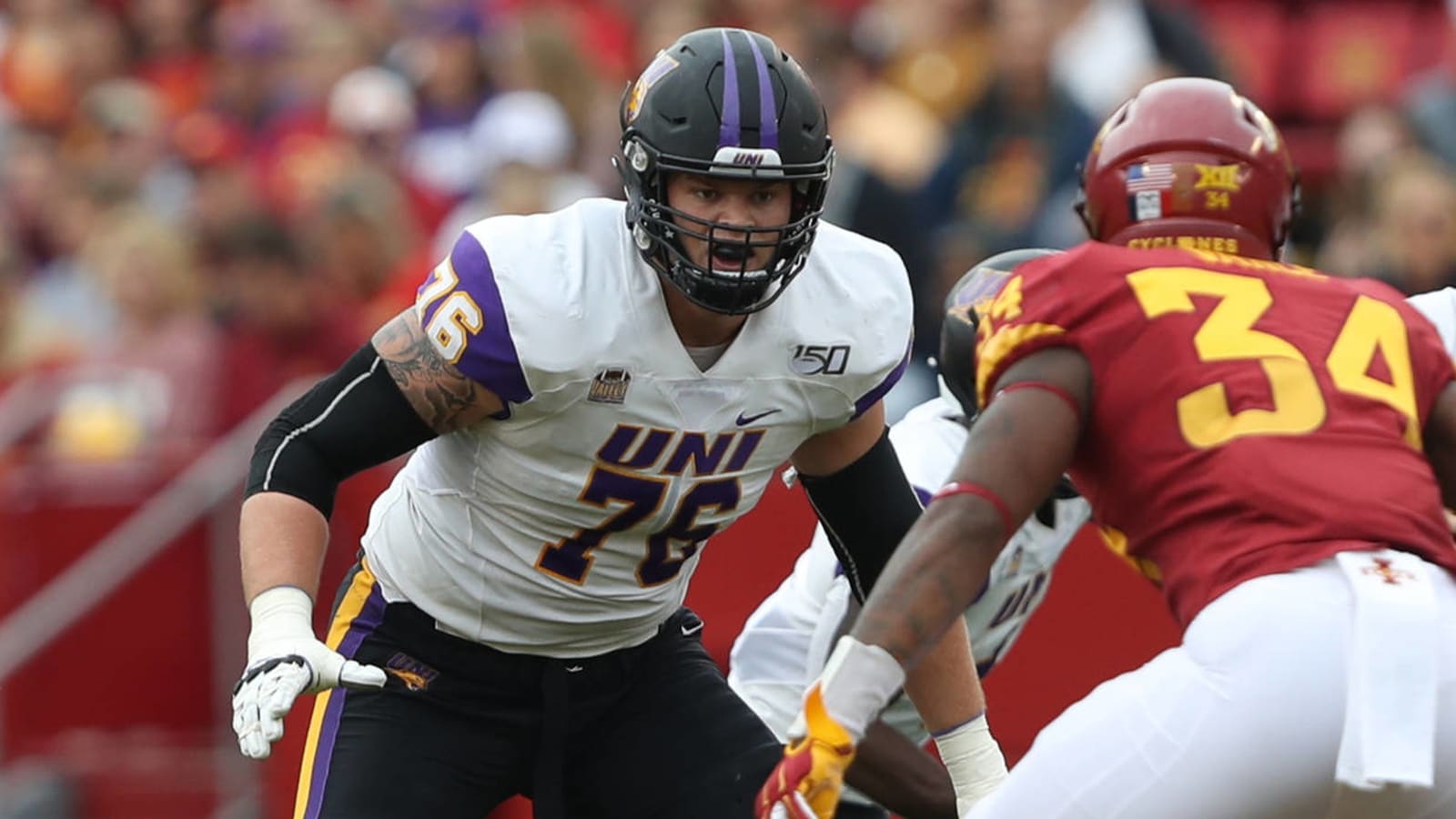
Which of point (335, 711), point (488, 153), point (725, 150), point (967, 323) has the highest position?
point (725, 150)

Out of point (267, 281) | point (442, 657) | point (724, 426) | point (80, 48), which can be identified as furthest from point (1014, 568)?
point (80, 48)

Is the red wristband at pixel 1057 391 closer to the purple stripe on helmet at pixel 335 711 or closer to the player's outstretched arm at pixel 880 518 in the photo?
the player's outstretched arm at pixel 880 518

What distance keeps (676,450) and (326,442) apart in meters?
0.57

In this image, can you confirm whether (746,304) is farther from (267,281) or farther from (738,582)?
(267,281)

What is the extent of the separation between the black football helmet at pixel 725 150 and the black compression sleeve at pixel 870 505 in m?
0.43

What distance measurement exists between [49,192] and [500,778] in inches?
264

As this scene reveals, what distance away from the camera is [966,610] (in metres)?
4.50

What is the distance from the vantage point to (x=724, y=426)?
388 centimetres

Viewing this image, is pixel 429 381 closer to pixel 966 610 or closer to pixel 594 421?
pixel 594 421

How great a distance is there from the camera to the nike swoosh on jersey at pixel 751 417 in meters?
3.89

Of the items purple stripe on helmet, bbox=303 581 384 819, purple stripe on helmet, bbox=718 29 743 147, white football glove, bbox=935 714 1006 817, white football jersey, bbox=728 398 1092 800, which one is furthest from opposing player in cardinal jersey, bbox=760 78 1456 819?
white football jersey, bbox=728 398 1092 800

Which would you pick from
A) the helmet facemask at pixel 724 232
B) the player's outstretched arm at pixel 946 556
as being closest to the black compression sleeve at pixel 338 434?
the helmet facemask at pixel 724 232

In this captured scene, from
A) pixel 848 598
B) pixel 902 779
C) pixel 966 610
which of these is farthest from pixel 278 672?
pixel 966 610

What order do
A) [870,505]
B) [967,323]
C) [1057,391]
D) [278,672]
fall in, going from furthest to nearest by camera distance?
[967,323], [870,505], [278,672], [1057,391]
